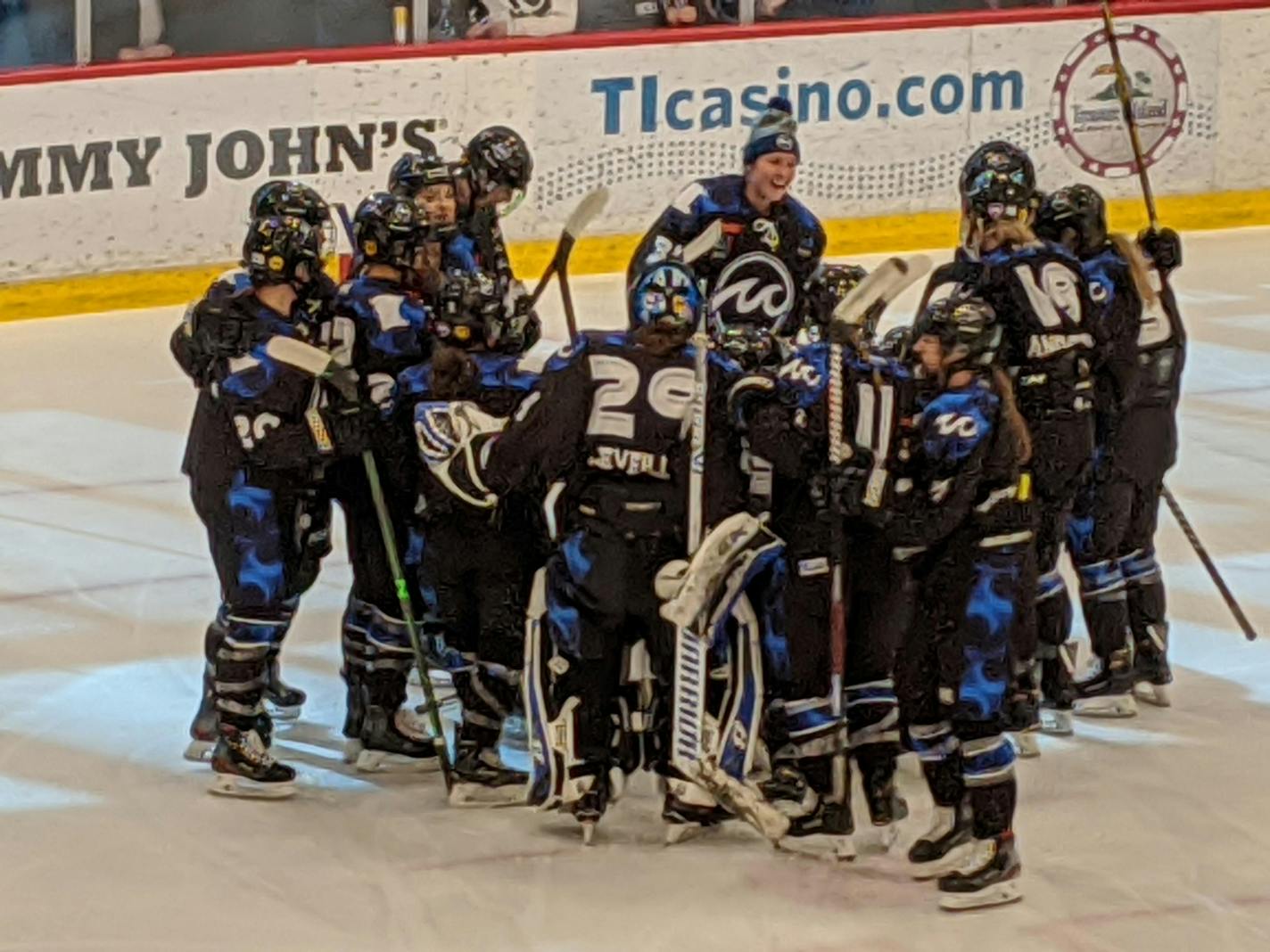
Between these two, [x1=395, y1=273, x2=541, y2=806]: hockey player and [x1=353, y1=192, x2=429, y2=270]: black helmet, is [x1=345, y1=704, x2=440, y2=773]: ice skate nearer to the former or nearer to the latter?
[x1=395, y1=273, x2=541, y2=806]: hockey player

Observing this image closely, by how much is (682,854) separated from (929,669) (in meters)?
0.69

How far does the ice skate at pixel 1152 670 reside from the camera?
6.80 metres

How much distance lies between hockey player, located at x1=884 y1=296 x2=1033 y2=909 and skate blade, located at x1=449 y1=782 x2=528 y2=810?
1044 millimetres

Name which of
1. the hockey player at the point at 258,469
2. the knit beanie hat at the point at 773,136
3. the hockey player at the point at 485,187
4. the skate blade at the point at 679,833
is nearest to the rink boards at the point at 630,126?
the hockey player at the point at 485,187

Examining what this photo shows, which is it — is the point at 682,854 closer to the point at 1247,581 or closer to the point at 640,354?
the point at 640,354

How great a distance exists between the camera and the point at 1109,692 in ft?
22.1

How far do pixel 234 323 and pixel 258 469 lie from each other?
1.11ft

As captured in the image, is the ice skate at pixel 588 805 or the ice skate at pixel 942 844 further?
the ice skate at pixel 588 805

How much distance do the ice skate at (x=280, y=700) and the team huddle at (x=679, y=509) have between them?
0.02 metres

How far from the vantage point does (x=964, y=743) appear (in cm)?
546

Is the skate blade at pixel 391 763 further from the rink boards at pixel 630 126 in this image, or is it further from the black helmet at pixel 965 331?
the rink boards at pixel 630 126

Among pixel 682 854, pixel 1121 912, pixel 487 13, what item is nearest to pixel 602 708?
pixel 682 854

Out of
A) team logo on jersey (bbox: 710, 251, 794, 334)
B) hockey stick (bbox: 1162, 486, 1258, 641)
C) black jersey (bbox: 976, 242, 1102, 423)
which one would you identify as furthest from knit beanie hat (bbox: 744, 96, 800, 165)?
hockey stick (bbox: 1162, 486, 1258, 641)

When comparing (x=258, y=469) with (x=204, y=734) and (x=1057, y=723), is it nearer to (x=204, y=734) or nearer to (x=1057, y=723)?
(x=204, y=734)
